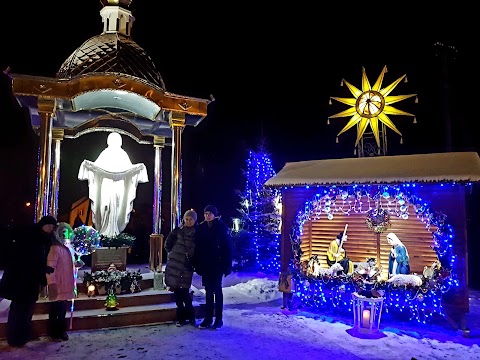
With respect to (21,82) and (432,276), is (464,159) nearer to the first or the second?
(432,276)

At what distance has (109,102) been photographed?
9922mm

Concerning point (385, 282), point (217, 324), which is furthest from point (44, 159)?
point (385, 282)

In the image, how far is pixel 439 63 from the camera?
15297 mm

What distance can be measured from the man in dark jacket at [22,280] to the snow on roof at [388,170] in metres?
5.21

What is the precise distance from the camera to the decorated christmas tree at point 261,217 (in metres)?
15.3

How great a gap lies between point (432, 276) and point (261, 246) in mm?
8305

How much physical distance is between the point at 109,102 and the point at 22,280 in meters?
5.44

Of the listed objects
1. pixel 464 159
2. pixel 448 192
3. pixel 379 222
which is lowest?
pixel 379 222

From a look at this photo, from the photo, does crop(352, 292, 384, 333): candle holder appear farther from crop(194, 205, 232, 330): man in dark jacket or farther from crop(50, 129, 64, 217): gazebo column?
crop(50, 129, 64, 217): gazebo column

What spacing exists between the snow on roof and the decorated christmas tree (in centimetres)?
570

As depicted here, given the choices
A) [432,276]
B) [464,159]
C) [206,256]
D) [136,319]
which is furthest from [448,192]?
[136,319]

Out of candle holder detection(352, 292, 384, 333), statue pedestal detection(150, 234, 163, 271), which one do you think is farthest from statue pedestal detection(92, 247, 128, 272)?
candle holder detection(352, 292, 384, 333)

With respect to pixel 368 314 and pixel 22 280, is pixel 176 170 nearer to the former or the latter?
pixel 22 280

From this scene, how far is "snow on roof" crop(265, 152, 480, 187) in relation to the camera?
739cm
